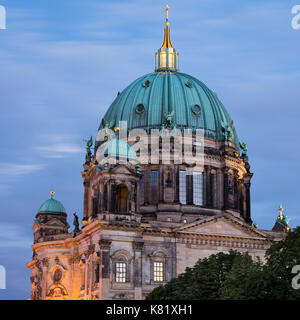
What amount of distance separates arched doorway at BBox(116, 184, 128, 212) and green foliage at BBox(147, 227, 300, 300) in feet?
58.6

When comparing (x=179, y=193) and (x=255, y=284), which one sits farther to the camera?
(x=179, y=193)

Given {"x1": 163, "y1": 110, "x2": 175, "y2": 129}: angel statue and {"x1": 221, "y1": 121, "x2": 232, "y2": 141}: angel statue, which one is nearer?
{"x1": 163, "y1": 110, "x2": 175, "y2": 129}: angel statue

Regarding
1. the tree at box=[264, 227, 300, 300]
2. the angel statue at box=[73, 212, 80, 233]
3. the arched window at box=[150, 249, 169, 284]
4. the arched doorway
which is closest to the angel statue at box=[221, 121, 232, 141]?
the arched doorway

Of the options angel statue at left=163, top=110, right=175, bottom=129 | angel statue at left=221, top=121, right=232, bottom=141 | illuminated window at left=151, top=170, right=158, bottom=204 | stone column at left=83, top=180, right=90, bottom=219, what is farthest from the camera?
angel statue at left=221, top=121, right=232, bottom=141

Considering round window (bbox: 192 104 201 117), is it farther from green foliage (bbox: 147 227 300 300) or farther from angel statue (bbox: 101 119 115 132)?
green foliage (bbox: 147 227 300 300)

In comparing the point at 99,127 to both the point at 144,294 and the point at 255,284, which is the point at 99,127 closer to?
the point at 144,294

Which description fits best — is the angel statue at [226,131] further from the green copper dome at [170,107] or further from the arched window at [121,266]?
the arched window at [121,266]

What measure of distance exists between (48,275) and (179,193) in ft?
58.4

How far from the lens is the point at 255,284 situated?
166ft

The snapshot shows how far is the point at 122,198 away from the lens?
282ft

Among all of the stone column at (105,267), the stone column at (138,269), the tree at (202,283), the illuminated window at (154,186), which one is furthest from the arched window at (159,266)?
the tree at (202,283)

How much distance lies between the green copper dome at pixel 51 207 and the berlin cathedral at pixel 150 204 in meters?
0.17

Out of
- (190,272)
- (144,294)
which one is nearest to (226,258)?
(190,272)

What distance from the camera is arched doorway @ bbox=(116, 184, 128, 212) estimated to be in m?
85.6
